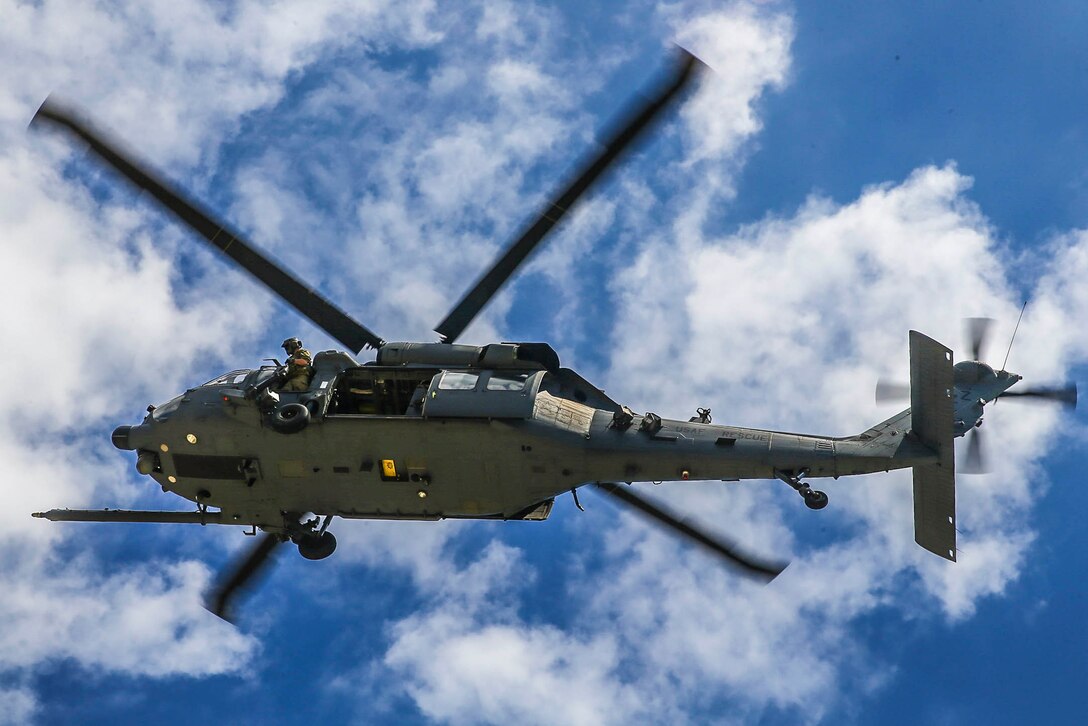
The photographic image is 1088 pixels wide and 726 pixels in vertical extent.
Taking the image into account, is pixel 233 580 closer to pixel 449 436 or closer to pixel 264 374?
pixel 264 374

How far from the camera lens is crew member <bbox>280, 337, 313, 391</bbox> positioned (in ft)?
105

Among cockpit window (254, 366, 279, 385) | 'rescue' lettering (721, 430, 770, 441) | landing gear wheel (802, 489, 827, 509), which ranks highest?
cockpit window (254, 366, 279, 385)

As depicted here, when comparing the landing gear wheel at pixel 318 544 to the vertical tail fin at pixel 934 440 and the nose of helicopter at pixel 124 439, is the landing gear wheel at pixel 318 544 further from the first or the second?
the vertical tail fin at pixel 934 440

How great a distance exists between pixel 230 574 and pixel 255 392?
18.8 feet

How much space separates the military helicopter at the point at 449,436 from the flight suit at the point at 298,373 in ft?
0.63

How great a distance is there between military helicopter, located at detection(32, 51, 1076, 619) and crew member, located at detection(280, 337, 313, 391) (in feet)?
0.63

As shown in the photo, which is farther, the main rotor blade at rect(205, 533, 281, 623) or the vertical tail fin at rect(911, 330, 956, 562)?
the main rotor blade at rect(205, 533, 281, 623)

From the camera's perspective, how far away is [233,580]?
34812mm

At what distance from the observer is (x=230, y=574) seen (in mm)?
Answer: 34812

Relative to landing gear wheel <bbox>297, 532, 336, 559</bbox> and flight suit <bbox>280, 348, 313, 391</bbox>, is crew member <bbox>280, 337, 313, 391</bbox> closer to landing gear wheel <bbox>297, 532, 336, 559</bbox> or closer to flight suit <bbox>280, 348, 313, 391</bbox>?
flight suit <bbox>280, 348, 313, 391</bbox>

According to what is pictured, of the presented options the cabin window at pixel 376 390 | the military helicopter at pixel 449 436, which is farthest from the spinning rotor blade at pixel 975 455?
the cabin window at pixel 376 390

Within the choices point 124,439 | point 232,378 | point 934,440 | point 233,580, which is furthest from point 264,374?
point 934,440

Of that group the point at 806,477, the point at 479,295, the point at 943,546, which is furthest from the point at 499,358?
the point at 943,546

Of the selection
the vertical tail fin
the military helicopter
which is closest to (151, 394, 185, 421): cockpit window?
the military helicopter
